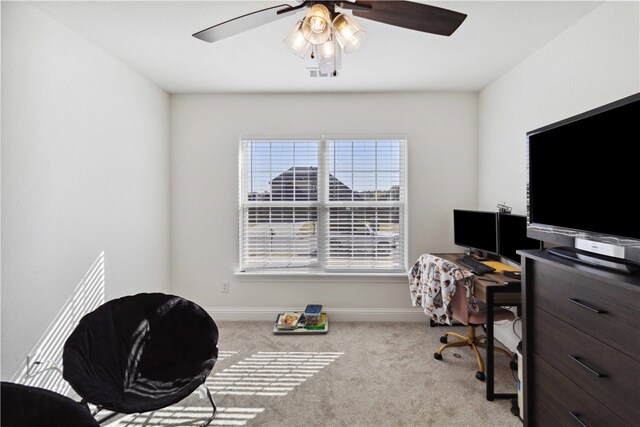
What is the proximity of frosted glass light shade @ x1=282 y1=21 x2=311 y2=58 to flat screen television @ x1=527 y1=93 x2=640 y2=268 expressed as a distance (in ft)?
4.34

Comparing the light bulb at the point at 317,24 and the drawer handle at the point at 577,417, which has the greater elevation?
the light bulb at the point at 317,24

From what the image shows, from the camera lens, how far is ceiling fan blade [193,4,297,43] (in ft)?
4.32

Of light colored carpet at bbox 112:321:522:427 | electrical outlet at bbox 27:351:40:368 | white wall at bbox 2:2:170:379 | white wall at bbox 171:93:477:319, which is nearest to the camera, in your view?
white wall at bbox 2:2:170:379

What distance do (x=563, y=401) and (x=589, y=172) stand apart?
1.04 meters

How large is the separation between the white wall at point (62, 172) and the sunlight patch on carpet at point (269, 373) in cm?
119

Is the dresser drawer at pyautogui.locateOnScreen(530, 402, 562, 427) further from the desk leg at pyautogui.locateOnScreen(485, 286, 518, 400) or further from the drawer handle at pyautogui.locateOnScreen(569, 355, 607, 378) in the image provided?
the desk leg at pyautogui.locateOnScreen(485, 286, 518, 400)

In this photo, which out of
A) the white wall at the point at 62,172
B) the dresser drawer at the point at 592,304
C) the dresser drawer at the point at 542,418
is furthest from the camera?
the white wall at the point at 62,172

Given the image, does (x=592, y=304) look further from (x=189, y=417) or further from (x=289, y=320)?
(x=289, y=320)

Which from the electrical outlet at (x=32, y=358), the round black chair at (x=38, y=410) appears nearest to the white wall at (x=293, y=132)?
the electrical outlet at (x=32, y=358)

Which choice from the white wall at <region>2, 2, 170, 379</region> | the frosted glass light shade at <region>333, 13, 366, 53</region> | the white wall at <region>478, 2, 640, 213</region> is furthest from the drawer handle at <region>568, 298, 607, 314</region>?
the white wall at <region>2, 2, 170, 379</region>

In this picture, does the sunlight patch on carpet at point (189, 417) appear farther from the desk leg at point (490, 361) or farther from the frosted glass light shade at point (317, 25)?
the frosted glass light shade at point (317, 25)

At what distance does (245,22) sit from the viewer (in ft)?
4.57

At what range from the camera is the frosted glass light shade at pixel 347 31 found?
4.54 ft

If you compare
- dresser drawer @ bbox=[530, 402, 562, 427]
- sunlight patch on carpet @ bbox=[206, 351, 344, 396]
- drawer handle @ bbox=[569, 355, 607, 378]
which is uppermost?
drawer handle @ bbox=[569, 355, 607, 378]
